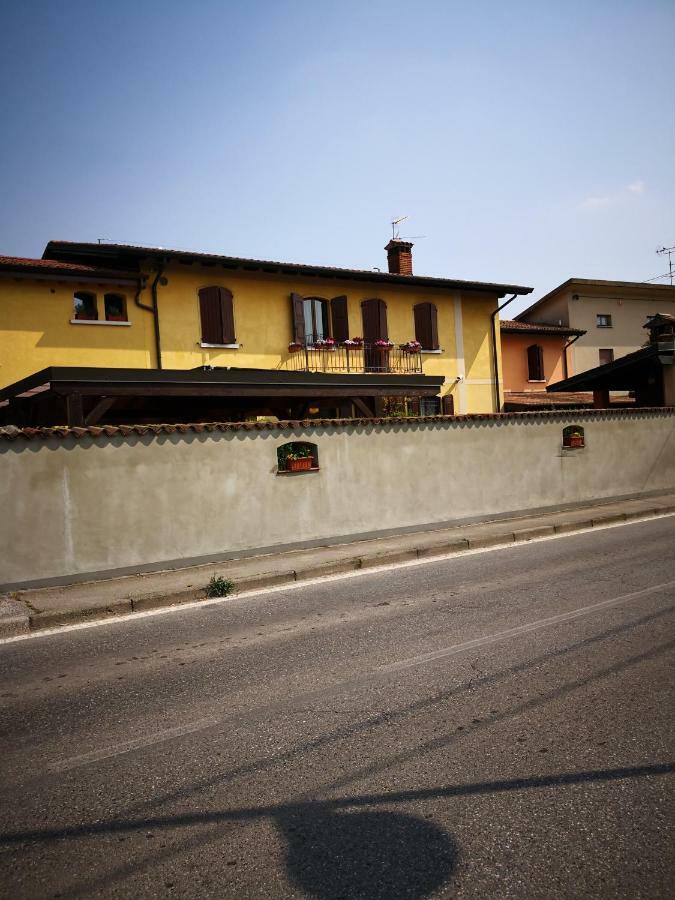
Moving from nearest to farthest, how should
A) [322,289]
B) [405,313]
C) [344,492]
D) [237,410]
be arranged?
[344,492], [237,410], [322,289], [405,313]

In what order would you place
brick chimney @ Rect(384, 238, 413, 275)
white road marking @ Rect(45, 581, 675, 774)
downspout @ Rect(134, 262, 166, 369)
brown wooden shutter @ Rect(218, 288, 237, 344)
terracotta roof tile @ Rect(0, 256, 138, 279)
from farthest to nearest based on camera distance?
brick chimney @ Rect(384, 238, 413, 275), brown wooden shutter @ Rect(218, 288, 237, 344), downspout @ Rect(134, 262, 166, 369), terracotta roof tile @ Rect(0, 256, 138, 279), white road marking @ Rect(45, 581, 675, 774)

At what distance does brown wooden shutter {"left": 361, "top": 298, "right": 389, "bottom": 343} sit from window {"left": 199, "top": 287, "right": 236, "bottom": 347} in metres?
4.71

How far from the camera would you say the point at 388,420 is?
36.1 ft

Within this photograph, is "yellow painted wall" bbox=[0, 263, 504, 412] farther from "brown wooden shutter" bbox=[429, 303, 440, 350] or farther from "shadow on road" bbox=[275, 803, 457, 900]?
"shadow on road" bbox=[275, 803, 457, 900]

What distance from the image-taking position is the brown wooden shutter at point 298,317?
17.7m

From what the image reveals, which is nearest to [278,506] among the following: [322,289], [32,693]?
[32,693]

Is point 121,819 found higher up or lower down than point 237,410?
lower down

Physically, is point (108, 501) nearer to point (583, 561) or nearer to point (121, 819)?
point (121, 819)

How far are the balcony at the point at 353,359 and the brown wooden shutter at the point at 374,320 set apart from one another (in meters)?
0.44

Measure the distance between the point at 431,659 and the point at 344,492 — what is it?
5.90 m

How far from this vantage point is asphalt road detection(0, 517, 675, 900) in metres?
2.44

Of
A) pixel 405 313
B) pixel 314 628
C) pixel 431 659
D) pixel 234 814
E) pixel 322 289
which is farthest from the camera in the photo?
pixel 405 313

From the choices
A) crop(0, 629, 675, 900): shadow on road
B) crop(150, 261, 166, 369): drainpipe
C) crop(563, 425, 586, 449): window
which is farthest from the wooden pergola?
crop(0, 629, 675, 900): shadow on road

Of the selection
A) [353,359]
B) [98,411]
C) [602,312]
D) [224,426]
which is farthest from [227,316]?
[602,312]
